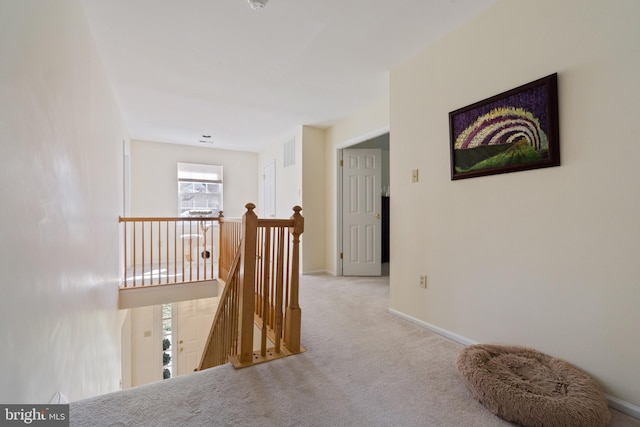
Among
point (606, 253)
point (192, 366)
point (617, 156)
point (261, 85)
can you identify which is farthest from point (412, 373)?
point (192, 366)

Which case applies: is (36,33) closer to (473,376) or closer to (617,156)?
(473,376)

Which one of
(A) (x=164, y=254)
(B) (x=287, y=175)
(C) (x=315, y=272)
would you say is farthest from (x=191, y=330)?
(B) (x=287, y=175)

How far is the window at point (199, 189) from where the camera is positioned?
5.83m

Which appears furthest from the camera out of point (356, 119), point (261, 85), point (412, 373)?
point (356, 119)

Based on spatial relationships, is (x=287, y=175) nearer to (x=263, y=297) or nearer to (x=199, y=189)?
(x=199, y=189)

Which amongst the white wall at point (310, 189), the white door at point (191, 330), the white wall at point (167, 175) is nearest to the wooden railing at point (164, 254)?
the white wall at point (167, 175)

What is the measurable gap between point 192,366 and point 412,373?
5.30 m

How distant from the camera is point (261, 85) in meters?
3.18

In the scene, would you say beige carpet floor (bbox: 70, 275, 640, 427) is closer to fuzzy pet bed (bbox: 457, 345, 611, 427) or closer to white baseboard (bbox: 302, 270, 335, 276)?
fuzzy pet bed (bbox: 457, 345, 611, 427)

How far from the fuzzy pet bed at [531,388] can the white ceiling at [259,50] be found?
233cm

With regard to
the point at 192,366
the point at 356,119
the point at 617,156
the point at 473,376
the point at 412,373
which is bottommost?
the point at 192,366

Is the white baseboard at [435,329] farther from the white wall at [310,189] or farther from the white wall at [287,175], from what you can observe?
the white wall at [287,175]

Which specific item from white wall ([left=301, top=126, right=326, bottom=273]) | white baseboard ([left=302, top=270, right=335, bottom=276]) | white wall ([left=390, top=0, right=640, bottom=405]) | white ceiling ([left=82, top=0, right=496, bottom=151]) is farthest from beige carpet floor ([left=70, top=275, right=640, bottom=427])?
white ceiling ([left=82, top=0, right=496, bottom=151])

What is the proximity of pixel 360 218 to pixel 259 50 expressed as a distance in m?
2.72
